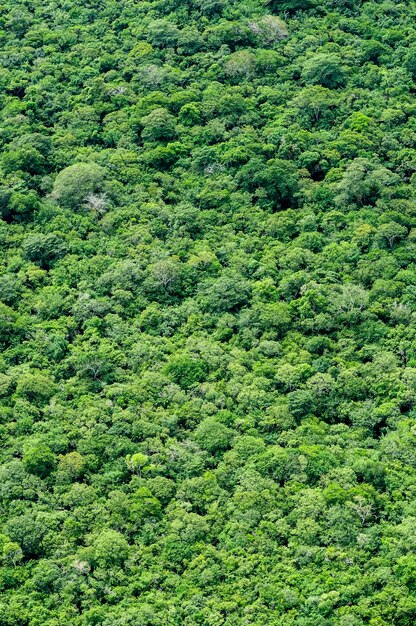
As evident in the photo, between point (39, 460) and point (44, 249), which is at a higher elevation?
point (44, 249)

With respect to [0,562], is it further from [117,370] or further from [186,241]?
[186,241]

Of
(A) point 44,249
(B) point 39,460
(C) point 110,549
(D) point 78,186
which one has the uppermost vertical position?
(D) point 78,186

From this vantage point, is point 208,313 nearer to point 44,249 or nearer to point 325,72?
point 44,249

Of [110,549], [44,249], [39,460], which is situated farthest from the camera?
[44,249]

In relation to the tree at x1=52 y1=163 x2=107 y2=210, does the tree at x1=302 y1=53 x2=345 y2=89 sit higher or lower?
higher

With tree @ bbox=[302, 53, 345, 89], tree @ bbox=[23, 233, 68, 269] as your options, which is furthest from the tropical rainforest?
tree @ bbox=[302, 53, 345, 89]

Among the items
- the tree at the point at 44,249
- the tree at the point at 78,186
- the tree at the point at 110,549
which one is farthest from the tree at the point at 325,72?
the tree at the point at 110,549

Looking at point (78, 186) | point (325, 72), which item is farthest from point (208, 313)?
point (325, 72)

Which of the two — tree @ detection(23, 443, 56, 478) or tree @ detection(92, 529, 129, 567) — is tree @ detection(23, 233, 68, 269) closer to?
tree @ detection(23, 443, 56, 478)
